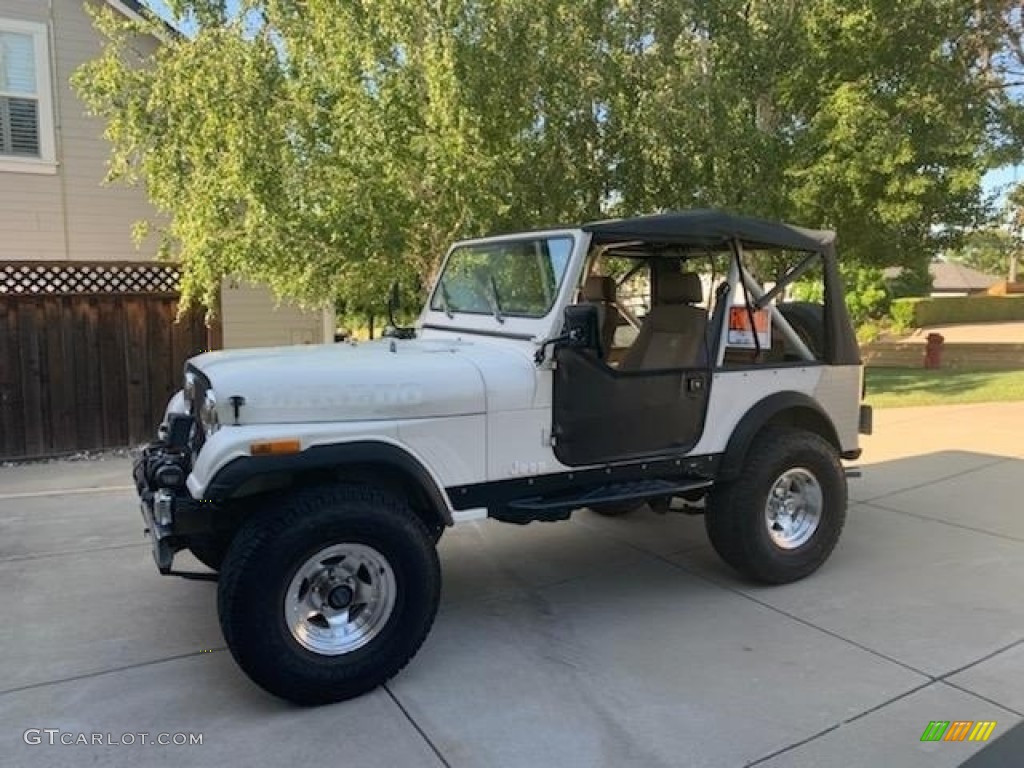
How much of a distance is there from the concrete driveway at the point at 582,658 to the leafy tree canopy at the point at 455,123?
334 cm

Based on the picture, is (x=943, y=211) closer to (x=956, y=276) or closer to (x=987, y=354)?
(x=987, y=354)

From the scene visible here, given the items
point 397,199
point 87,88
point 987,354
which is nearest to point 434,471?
point 397,199

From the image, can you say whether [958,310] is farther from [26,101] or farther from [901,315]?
[26,101]

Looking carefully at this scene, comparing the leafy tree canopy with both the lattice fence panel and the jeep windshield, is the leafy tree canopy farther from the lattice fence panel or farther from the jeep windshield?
the jeep windshield

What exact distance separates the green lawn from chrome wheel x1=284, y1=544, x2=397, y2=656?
32.9ft

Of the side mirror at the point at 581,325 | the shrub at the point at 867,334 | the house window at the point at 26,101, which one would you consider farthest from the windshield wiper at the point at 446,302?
the shrub at the point at 867,334

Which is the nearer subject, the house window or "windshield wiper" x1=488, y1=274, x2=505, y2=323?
"windshield wiper" x1=488, y1=274, x2=505, y2=323

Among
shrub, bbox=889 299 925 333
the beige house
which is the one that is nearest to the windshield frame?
the beige house

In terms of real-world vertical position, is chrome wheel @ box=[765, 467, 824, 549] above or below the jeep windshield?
below

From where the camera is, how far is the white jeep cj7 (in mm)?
3295

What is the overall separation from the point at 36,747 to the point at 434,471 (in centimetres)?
183

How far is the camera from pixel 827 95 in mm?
11453

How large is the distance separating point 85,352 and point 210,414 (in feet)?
19.6

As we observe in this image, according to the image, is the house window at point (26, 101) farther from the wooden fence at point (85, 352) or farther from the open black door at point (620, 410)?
the open black door at point (620, 410)
